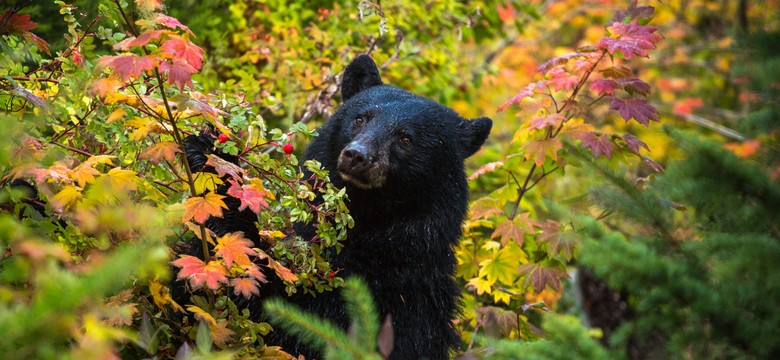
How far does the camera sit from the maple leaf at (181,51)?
227cm

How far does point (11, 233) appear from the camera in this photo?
157 centimetres

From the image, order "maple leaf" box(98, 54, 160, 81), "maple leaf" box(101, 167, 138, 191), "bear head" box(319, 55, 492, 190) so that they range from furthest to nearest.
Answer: "bear head" box(319, 55, 492, 190)
"maple leaf" box(101, 167, 138, 191)
"maple leaf" box(98, 54, 160, 81)

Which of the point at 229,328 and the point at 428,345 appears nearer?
the point at 229,328

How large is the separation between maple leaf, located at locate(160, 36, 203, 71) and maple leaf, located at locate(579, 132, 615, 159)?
2.26 m

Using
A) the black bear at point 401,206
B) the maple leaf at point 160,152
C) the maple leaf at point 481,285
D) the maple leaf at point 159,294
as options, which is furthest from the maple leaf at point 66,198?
the maple leaf at point 481,285

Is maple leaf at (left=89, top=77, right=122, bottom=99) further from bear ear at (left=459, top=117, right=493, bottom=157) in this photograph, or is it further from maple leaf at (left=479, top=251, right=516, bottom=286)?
maple leaf at (left=479, top=251, right=516, bottom=286)

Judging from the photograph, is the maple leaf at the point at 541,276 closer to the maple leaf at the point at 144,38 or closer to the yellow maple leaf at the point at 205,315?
the yellow maple leaf at the point at 205,315

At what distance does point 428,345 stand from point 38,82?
6.12ft

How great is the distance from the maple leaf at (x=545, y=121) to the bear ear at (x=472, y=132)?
8.9 inches

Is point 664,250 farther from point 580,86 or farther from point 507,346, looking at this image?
point 580,86

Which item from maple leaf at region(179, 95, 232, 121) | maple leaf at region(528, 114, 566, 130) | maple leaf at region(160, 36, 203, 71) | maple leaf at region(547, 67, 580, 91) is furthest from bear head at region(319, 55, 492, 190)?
maple leaf at region(160, 36, 203, 71)

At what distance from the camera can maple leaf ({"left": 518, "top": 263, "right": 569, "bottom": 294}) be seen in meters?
3.99

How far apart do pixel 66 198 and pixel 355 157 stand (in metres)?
1.50

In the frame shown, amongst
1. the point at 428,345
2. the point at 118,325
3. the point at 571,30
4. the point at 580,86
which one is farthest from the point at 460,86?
the point at 571,30
